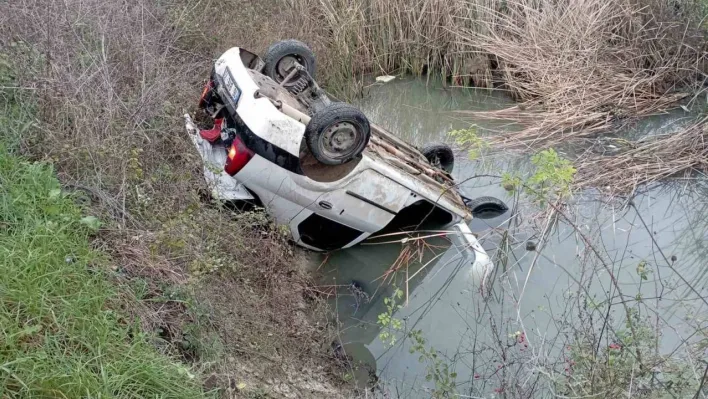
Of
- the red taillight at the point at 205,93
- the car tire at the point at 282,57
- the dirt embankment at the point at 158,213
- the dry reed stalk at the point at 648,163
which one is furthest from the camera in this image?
the dry reed stalk at the point at 648,163

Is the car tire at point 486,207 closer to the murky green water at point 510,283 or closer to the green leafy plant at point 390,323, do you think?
the murky green water at point 510,283

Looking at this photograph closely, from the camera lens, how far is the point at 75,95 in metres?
4.03

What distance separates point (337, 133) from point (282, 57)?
1345mm

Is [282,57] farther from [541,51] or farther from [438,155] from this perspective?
[541,51]

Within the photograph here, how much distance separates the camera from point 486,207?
5887 millimetres

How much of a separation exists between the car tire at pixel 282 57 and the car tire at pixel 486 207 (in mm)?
1909

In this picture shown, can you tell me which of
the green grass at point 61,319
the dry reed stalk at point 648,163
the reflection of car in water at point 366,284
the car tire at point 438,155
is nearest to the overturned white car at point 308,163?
the reflection of car in water at point 366,284

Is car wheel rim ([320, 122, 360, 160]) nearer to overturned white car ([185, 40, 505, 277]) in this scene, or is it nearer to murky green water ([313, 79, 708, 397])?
overturned white car ([185, 40, 505, 277])

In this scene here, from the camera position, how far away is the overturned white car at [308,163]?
4258mm

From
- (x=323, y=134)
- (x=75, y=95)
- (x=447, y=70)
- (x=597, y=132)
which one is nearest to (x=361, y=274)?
(x=323, y=134)

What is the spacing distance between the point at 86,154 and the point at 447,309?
108 inches

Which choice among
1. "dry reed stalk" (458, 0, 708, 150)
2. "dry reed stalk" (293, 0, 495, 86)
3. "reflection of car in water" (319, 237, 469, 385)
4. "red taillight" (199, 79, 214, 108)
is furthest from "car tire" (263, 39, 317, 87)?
"dry reed stalk" (458, 0, 708, 150)

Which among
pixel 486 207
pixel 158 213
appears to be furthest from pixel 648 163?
pixel 158 213

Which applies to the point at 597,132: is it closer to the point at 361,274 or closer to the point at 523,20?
the point at 523,20
